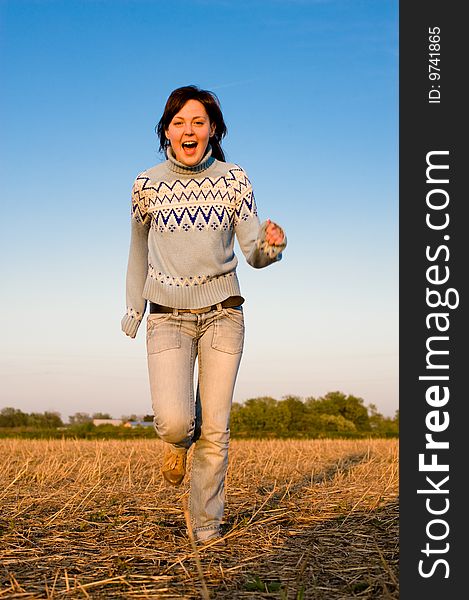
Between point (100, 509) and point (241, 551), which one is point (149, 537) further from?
point (100, 509)

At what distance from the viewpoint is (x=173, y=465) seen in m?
4.73

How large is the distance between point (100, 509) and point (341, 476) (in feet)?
10.9

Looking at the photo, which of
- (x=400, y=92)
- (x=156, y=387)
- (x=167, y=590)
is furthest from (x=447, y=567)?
(x=400, y=92)

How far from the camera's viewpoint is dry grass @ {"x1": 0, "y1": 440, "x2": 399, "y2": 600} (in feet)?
11.3

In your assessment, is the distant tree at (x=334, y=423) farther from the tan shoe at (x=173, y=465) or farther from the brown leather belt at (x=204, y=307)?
the brown leather belt at (x=204, y=307)

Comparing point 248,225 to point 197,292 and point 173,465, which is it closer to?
point 197,292

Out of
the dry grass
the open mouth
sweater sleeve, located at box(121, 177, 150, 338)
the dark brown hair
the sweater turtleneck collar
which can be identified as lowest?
the dry grass

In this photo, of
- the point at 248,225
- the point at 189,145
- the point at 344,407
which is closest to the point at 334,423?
the point at 344,407

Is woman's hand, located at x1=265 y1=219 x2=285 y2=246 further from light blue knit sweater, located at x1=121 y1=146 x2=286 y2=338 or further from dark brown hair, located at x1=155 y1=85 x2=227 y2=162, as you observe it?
dark brown hair, located at x1=155 y1=85 x2=227 y2=162

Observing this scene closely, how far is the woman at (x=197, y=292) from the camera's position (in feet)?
14.6

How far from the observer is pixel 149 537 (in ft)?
14.9

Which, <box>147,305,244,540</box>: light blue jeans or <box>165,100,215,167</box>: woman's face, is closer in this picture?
<box>147,305,244,540</box>: light blue jeans

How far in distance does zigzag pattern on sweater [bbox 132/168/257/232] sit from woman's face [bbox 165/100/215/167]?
0.15 m

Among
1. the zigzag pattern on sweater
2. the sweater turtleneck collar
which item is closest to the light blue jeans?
the zigzag pattern on sweater
